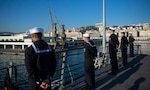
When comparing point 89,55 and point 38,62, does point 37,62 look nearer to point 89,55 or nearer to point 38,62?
point 38,62

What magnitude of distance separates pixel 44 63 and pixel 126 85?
4.21 m

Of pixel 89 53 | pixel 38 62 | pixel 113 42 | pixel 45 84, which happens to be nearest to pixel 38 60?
pixel 38 62

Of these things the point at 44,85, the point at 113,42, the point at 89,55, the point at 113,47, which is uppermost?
the point at 113,42

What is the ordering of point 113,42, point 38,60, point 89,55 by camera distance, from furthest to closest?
point 113,42 < point 89,55 < point 38,60

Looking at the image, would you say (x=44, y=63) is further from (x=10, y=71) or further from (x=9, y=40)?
(x=9, y=40)

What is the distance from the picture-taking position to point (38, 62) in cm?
329

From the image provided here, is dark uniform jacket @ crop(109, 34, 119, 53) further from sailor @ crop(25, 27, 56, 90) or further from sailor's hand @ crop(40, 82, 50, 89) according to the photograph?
sailor's hand @ crop(40, 82, 50, 89)

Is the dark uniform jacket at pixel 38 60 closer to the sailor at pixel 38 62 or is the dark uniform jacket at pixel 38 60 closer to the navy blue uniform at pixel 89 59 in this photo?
the sailor at pixel 38 62

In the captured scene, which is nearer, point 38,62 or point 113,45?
point 38,62

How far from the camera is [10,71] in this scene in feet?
15.9

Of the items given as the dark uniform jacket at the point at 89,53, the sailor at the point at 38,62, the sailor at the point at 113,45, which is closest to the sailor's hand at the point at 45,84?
the sailor at the point at 38,62

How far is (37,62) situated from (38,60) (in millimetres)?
38

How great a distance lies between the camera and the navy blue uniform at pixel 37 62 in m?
3.23

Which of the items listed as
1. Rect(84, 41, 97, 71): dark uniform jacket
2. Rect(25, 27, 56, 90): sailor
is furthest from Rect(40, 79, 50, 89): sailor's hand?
Rect(84, 41, 97, 71): dark uniform jacket
